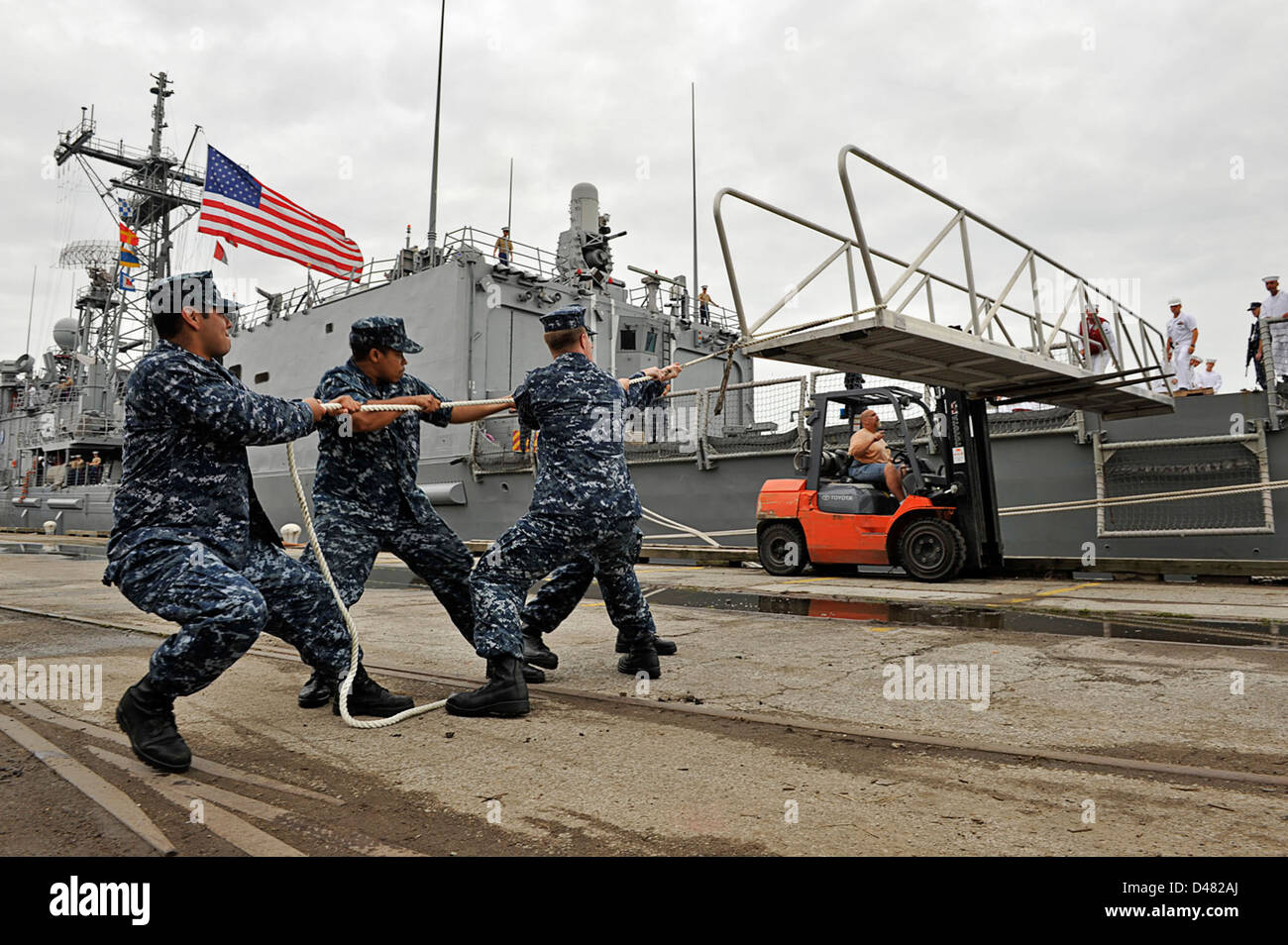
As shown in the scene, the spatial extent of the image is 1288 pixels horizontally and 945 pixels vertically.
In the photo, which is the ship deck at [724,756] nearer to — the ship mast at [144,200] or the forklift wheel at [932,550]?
the forklift wheel at [932,550]

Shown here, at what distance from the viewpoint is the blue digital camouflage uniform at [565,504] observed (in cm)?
322

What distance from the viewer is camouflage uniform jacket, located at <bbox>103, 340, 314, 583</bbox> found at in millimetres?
2561

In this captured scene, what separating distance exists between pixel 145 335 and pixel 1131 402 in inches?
1156

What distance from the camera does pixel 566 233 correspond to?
733 inches

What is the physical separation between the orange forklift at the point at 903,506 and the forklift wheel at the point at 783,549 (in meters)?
0.01

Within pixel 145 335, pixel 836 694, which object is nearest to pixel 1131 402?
pixel 836 694

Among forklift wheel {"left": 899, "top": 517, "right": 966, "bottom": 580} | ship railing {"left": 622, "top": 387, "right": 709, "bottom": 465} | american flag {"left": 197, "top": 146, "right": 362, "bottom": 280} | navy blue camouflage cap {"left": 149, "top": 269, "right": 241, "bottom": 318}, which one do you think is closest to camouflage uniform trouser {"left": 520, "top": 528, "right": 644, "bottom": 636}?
navy blue camouflage cap {"left": 149, "top": 269, "right": 241, "bottom": 318}

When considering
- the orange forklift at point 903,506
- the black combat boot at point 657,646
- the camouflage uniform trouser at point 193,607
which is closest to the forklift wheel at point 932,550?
the orange forklift at point 903,506

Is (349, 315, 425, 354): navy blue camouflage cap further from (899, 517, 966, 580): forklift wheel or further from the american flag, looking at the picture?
the american flag

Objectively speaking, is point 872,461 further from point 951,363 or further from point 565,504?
point 565,504

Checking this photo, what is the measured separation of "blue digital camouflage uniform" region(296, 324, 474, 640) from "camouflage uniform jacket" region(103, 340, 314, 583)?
23.0 inches

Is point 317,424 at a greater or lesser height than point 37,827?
greater
